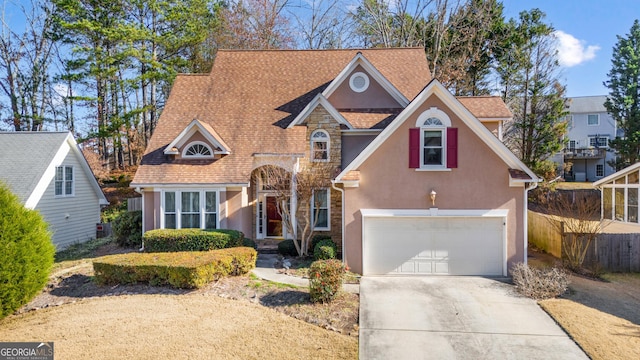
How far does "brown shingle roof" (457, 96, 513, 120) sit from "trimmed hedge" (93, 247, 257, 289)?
39.9ft

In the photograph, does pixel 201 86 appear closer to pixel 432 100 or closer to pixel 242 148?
pixel 242 148

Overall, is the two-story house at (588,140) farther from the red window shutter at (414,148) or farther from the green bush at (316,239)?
the green bush at (316,239)

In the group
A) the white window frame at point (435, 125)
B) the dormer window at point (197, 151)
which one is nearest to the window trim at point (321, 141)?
the dormer window at point (197, 151)

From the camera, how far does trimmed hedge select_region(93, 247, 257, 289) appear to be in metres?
10.2

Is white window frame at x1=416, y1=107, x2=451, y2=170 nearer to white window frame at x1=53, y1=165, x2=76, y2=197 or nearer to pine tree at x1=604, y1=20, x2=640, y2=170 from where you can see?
white window frame at x1=53, y1=165, x2=76, y2=197

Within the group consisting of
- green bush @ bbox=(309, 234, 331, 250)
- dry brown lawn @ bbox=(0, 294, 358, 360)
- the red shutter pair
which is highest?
the red shutter pair

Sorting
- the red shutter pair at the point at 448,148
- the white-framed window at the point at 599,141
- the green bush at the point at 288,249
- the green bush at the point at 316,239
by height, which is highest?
the white-framed window at the point at 599,141

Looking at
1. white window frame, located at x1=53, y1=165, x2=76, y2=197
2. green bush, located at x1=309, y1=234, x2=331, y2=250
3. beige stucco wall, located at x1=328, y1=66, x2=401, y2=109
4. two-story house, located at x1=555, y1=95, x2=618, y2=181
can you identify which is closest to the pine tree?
two-story house, located at x1=555, y1=95, x2=618, y2=181

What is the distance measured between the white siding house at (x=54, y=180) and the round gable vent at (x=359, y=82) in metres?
14.6

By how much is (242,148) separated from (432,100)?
329 inches

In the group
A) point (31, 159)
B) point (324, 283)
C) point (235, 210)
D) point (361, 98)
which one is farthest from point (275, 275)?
point (31, 159)

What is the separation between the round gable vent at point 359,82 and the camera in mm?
17094

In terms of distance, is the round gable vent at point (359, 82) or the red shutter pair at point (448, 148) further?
the round gable vent at point (359, 82)

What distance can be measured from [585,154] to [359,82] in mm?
35097
